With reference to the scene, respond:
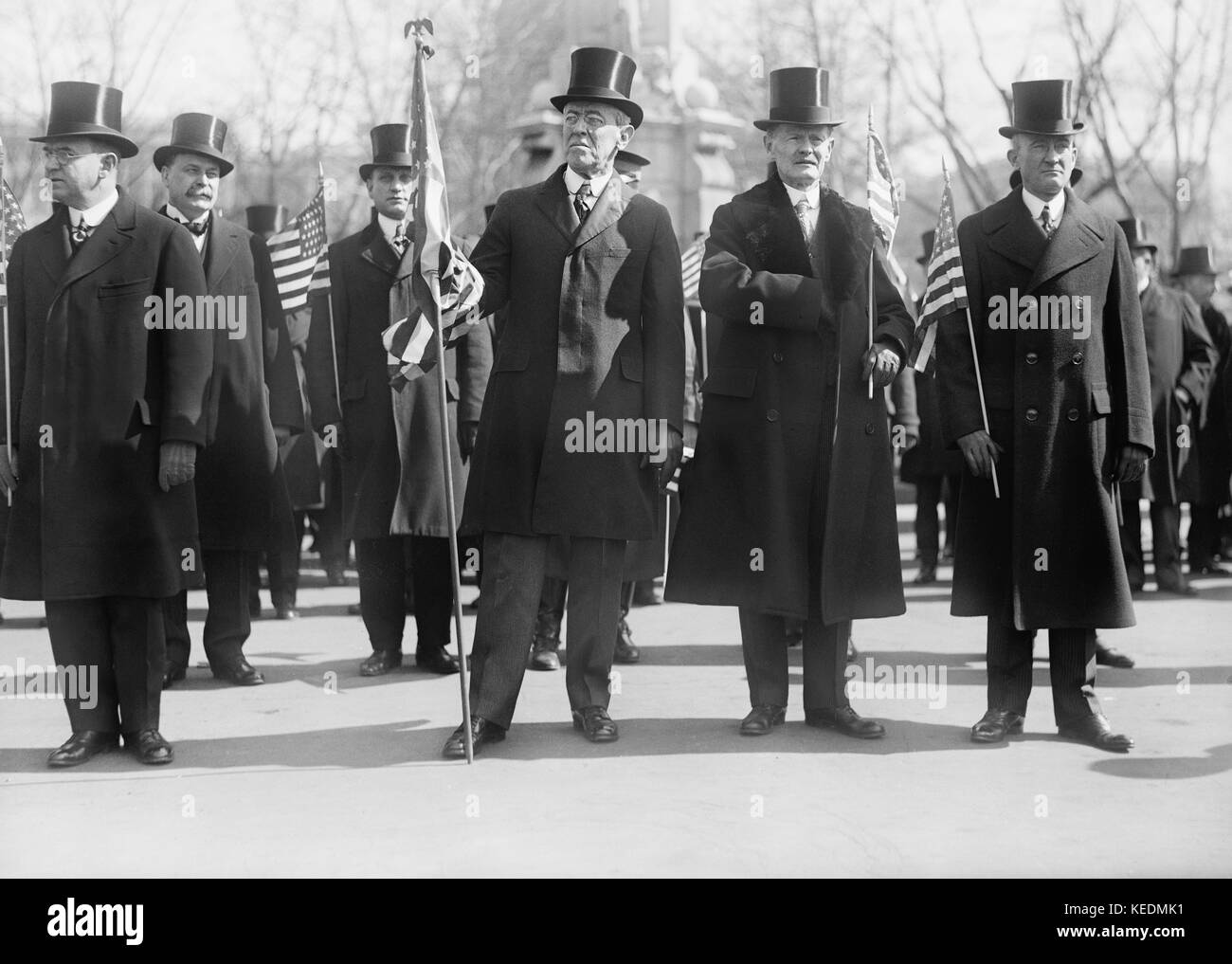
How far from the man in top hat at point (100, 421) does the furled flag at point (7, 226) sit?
0.55 ft

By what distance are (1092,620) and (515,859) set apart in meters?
2.81

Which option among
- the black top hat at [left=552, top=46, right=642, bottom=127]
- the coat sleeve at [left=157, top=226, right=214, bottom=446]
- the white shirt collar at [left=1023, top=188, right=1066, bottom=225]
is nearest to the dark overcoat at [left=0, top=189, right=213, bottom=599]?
the coat sleeve at [left=157, top=226, right=214, bottom=446]

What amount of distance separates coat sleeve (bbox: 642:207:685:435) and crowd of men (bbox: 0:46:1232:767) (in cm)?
1

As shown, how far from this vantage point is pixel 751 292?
6.87 meters

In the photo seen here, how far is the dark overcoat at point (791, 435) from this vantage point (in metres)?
6.93

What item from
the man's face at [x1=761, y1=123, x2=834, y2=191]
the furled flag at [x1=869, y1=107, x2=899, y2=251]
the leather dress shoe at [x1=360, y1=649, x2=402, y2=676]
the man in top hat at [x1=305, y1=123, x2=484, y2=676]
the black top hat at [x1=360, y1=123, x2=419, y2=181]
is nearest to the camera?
the man's face at [x1=761, y1=123, x2=834, y2=191]

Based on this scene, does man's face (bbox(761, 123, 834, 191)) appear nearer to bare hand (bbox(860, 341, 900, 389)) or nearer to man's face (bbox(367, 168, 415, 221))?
bare hand (bbox(860, 341, 900, 389))

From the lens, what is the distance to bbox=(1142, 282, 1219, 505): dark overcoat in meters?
11.9

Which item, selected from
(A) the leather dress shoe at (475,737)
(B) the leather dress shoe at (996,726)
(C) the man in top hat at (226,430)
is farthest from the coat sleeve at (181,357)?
(B) the leather dress shoe at (996,726)

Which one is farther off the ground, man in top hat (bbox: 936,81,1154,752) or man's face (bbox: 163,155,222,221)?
man's face (bbox: 163,155,222,221)

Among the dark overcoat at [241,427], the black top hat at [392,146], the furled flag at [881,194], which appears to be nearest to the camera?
the furled flag at [881,194]

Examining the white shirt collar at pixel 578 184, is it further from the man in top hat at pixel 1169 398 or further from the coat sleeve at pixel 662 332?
the man in top hat at pixel 1169 398

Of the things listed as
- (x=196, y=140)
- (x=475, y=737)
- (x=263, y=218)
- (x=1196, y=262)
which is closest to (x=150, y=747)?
(x=475, y=737)

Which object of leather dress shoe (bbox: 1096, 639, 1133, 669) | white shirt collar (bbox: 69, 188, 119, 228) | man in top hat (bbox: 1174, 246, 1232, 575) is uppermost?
white shirt collar (bbox: 69, 188, 119, 228)
